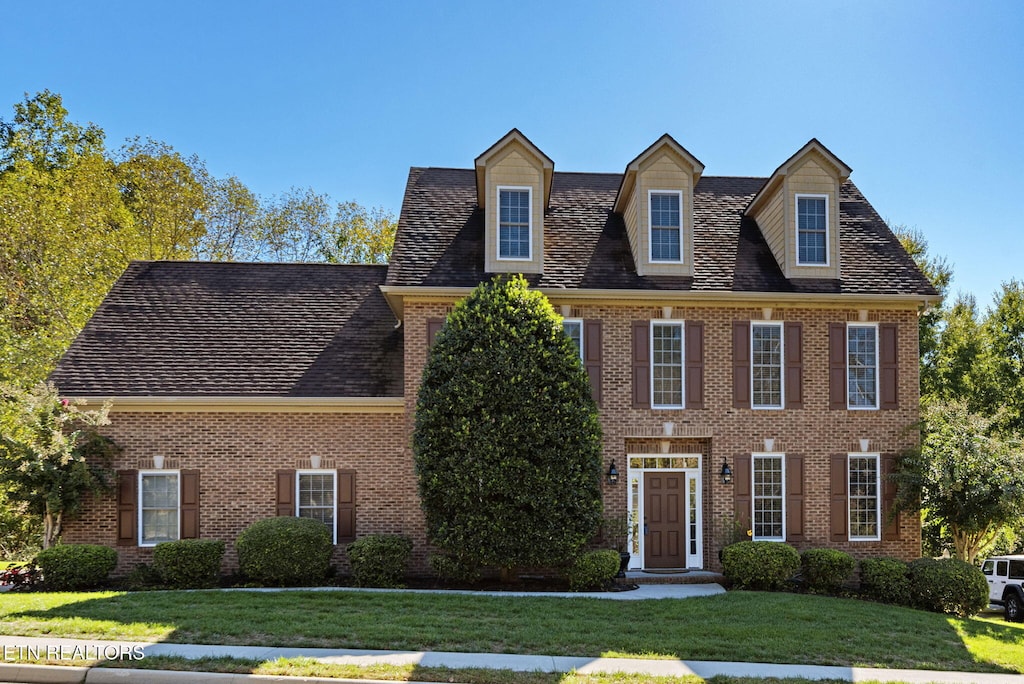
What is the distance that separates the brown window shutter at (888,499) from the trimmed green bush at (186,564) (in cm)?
1372

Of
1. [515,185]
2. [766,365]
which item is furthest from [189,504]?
[766,365]

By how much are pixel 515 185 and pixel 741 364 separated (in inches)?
247

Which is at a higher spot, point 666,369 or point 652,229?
point 652,229

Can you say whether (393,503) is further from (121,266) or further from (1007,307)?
(1007,307)

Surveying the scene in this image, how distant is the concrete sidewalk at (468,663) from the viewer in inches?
332

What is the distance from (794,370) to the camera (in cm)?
1639

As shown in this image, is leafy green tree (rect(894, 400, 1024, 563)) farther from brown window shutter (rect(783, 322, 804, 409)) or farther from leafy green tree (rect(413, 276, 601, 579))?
leafy green tree (rect(413, 276, 601, 579))

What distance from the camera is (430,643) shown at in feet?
31.2

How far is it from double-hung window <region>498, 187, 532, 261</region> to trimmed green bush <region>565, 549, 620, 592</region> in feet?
20.9

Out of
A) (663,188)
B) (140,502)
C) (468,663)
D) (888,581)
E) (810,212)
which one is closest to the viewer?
(468,663)

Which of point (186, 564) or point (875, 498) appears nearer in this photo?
point (186, 564)

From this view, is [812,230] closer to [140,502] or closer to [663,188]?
[663,188]

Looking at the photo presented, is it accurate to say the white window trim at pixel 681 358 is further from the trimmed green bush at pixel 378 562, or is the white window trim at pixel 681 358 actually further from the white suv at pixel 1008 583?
the white suv at pixel 1008 583

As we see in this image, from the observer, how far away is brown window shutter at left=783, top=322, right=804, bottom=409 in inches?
643
